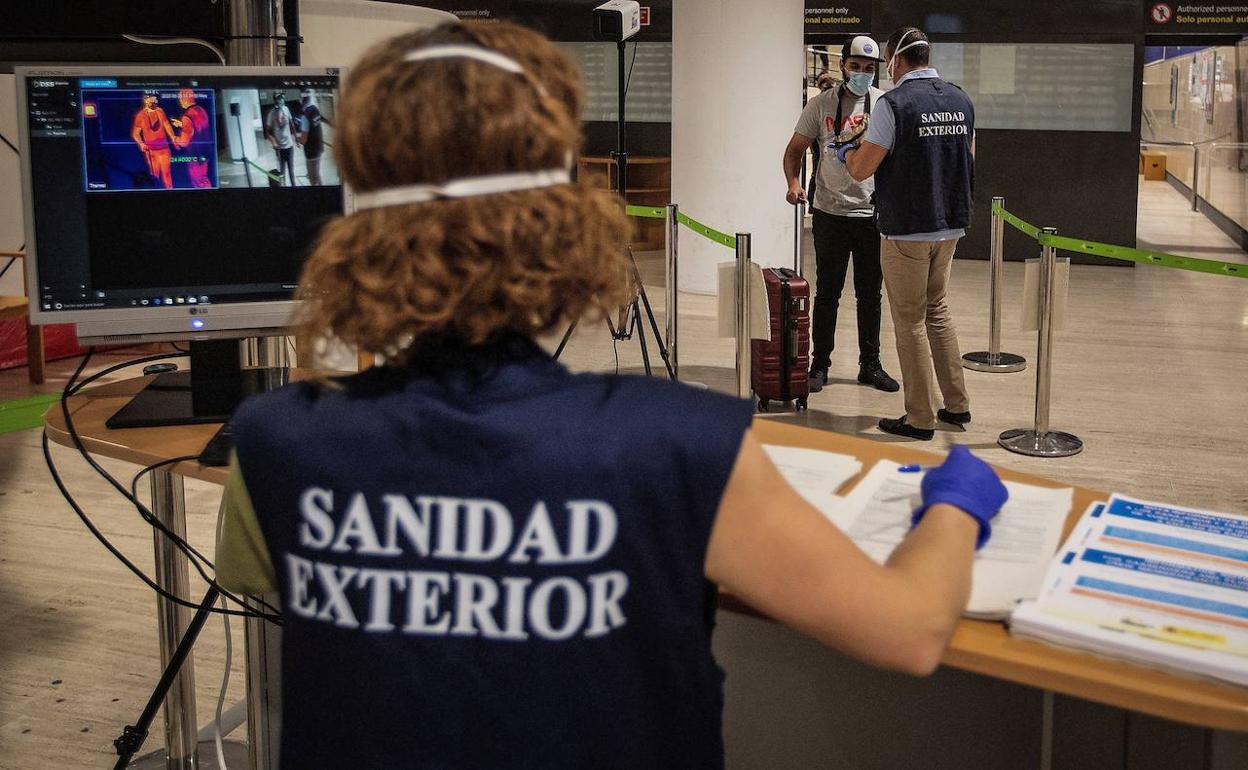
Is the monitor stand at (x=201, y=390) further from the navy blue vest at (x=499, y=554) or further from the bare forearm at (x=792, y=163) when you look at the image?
the bare forearm at (x=792, y=163)

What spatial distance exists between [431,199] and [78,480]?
4273 millimetres

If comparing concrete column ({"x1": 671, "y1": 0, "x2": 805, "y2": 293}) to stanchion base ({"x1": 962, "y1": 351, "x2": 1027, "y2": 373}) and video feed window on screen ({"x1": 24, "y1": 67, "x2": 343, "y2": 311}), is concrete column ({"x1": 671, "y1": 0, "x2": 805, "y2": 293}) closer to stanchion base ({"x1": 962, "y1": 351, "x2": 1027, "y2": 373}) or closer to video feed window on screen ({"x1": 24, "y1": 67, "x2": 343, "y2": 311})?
stanchion base ({"x1": 962, "y1": 351, "x2": 1027, "y2": 373})

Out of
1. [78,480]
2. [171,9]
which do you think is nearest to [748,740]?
[171,9]

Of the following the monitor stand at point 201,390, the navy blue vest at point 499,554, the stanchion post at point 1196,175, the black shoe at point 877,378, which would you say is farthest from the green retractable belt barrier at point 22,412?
the stanchion post at point 1196,175

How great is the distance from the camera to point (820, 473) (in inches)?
72.2

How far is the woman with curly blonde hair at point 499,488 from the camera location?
3.63 feet

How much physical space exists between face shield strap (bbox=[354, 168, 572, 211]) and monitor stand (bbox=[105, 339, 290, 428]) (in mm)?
1325

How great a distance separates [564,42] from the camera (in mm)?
12242

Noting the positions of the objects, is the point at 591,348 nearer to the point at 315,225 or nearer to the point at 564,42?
the point at 315,225

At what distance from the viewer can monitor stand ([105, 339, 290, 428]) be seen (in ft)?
7.62

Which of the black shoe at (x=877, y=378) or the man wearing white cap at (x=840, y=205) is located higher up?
the man wearing white cap at (x=840, y=205)

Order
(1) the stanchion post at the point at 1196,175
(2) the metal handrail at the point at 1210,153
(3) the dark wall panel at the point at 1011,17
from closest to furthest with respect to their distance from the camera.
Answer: (3) the dark wall panel at the point at 1011,17 < (2) the metal handrail at the point at 1210,153 < (1) the stanchion post at the point at 1196,175

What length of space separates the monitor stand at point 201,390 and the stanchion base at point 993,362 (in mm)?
4598

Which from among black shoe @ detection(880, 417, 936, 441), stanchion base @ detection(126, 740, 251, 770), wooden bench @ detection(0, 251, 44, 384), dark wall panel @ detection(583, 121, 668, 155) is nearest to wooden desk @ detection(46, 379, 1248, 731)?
stanchion base @ detection(126, 740, 251, 770)
